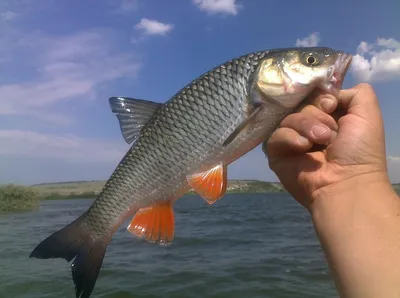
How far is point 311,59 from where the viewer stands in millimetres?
2852

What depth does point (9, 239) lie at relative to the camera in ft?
64.3

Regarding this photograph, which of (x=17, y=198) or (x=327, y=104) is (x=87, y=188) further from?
(x=327, y=104)

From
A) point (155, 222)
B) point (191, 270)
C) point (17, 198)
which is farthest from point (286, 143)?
point (17, 198)

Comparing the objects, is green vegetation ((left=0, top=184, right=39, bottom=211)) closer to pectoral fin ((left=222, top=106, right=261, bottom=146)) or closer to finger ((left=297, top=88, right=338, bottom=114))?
pectoral fin ((left=222, top=106, right=261, bottom=146))

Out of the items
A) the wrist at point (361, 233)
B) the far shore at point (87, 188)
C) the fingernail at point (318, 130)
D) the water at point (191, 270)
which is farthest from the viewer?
the far shore at point (87, 188)

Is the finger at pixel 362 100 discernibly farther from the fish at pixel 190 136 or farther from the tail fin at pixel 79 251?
the tail fin at pixel 79 251

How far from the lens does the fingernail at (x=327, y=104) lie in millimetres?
2762

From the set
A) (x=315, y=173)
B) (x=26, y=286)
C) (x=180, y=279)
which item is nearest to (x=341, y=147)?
(x=315, y=173)

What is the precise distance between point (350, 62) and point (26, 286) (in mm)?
11014

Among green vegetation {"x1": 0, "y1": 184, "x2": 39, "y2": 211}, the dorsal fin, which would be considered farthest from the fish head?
green vegetation {"x1": 0, "y1": 184, "x2": 39, "y2": 211}

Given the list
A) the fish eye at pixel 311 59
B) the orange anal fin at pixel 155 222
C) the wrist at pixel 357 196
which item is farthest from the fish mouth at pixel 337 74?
the orange anal fin at pixel 155 222

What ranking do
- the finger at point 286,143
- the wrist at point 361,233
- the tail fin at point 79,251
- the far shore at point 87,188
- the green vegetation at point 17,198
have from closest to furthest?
1. the wrist at point 361,233
2. the finger at point 286,143
3. the tail fin at point 79,251
4. the green vegetation at point 17,198
5. the far shore at point 87,188

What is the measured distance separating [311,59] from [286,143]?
0.62m

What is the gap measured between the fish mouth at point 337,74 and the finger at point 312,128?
26cm
